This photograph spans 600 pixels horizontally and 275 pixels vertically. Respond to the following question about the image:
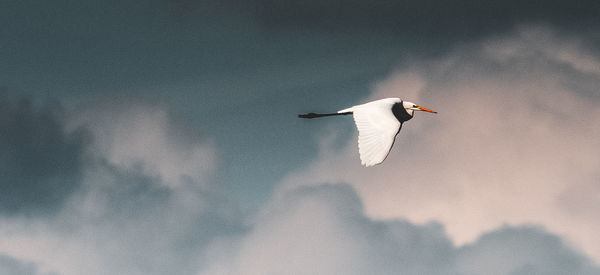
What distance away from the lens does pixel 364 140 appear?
22.1 m

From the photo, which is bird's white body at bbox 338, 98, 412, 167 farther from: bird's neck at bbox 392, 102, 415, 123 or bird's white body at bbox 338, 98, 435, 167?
bird's neck at bbox 392, 102, 415, 123

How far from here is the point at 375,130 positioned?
22703 millimetres

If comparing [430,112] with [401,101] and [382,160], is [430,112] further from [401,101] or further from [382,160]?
[382,160]

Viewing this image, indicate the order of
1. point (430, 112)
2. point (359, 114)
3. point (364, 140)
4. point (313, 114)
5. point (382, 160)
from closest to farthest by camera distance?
1. point (382, 160)
2. point (364, 140)
3. point (359, 114)
4. point (430, 112)
5. point (313, 114)

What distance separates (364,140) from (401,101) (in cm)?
745

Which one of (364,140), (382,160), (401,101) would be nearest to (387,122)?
(364,140)

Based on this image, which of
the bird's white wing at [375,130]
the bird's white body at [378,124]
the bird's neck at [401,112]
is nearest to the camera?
the bird's white wing at [375,130]

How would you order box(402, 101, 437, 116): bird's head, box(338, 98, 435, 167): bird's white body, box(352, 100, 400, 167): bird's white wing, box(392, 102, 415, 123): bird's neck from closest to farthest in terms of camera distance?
box(352, 100, 400, 167): bird's white wing
box(338, 98, 435, 167): bird's white body
box(392, 102, 415, 123): bird's neck
box(402, 101, 437, 116): bird's head

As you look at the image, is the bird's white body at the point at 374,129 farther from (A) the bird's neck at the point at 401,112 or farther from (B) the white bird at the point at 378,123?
(A) the bird's neck at the point at 401,112

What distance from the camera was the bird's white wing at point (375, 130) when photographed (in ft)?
68.4

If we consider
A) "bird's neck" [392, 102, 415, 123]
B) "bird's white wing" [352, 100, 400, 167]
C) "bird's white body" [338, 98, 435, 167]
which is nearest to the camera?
"bird's white wing" [352, 100, 400, 167]

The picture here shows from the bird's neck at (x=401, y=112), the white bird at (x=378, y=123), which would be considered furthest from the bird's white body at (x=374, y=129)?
the bird's neck at (x=401, y=112)

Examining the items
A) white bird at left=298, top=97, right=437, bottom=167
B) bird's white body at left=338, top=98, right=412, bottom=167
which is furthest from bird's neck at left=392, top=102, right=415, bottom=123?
bird's white body at left=338, top=98, right=412, bottom=167

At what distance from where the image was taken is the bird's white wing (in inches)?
821
